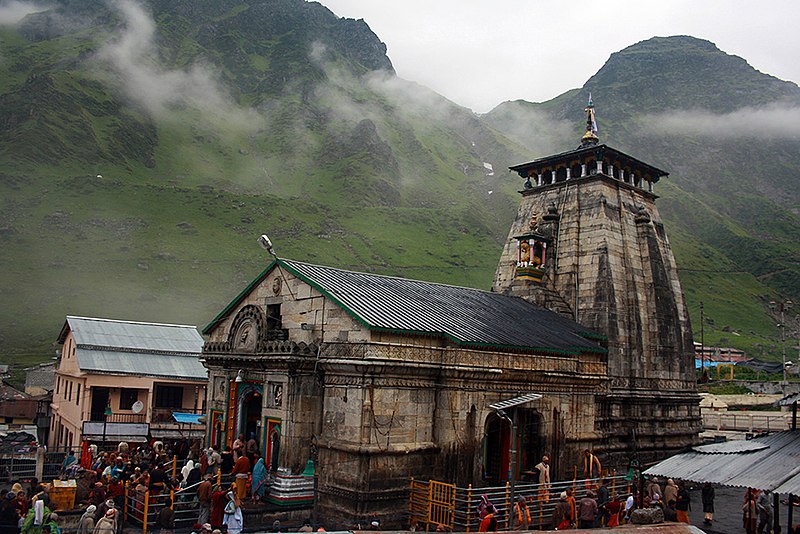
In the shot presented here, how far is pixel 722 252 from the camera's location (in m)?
171

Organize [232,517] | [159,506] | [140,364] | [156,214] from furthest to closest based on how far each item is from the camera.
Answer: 1. [156,214]
2. [140,364]
3. [159,506]
4. [232,517]

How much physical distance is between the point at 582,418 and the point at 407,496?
9993 millimetres

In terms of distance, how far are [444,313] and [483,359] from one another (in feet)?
10.4

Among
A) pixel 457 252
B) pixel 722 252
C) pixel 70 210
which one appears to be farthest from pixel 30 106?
pixel 722 252

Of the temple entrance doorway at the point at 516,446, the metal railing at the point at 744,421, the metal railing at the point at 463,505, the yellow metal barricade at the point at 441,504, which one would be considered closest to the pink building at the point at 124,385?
the temple entrance doorway at the point at 516,446

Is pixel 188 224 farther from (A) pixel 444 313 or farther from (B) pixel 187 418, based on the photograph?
(A) pixel 444 313

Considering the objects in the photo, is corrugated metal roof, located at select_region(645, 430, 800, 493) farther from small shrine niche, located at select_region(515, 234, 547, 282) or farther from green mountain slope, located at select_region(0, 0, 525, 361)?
green mountain slope, located at select_region(0, 0, 525, 361)

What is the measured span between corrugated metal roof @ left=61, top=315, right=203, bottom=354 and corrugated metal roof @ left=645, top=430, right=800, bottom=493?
29241mm

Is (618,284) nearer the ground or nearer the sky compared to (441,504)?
nearer the sky

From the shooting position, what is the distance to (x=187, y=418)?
123ft

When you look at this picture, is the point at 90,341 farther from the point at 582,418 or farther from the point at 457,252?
the point at 457,252

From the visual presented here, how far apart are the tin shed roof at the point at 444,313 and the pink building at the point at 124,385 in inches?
377

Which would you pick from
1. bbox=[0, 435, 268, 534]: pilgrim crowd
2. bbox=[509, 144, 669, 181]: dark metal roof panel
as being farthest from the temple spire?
bbox=[0, 435, 268, 534]: pilgrim crowd

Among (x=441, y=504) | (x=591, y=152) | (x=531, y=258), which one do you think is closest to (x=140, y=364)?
(x=531, y=258)
